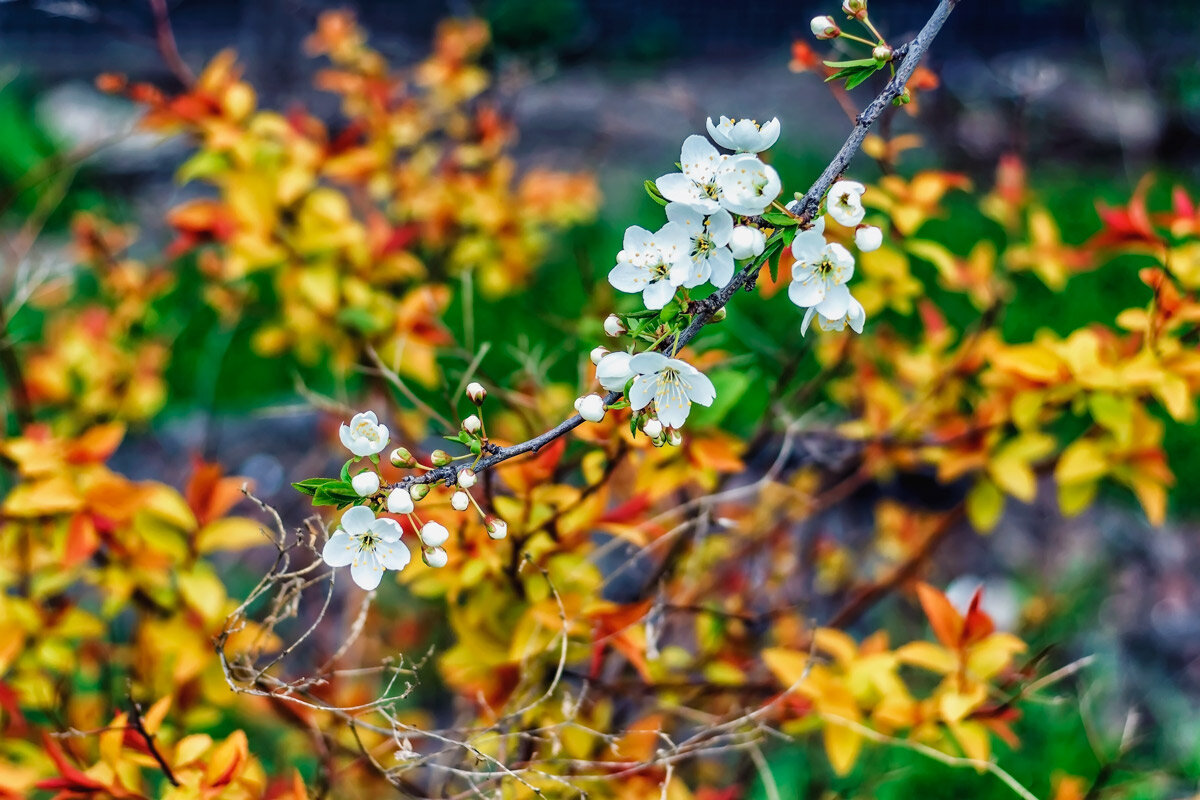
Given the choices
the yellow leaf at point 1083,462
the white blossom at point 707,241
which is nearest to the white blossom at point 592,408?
the white blossom at point 707,241

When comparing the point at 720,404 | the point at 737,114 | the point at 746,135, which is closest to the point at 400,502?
the point at 746,135

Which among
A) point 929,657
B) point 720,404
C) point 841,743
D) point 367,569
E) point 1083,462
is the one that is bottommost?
point 841,743

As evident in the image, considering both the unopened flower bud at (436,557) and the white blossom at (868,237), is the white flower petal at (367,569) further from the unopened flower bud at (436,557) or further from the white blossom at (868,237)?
the white blossom at (868,237)

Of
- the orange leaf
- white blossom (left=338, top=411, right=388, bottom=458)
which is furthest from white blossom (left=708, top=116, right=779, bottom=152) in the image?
the orange leaf

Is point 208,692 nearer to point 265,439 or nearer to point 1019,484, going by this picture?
point 1019,484

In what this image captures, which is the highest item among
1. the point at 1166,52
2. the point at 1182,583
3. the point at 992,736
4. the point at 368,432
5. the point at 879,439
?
the point at 368,432

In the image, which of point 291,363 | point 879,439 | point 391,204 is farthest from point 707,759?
point 291,363

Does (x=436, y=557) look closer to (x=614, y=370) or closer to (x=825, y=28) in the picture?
(x=614, y=370)
